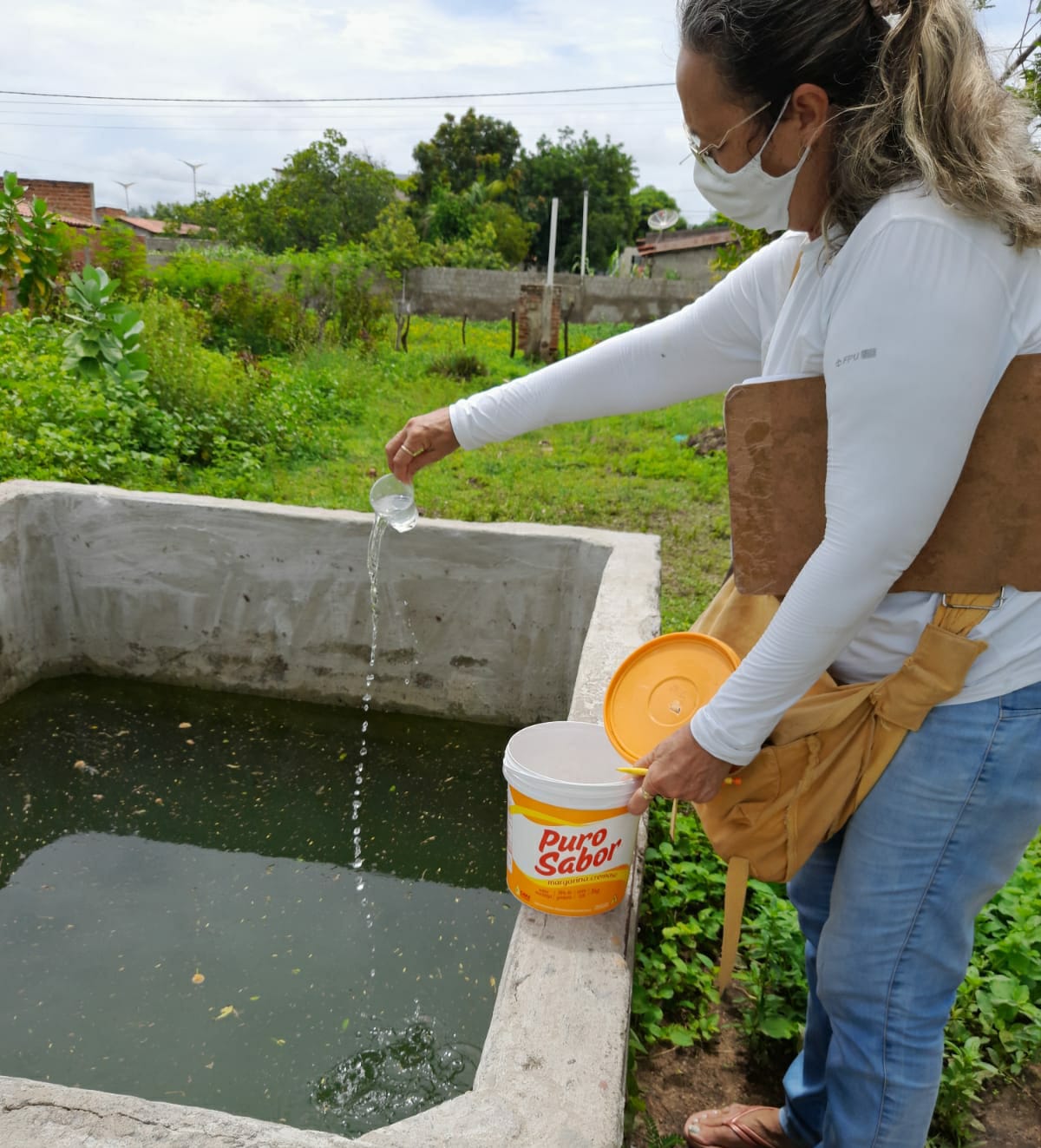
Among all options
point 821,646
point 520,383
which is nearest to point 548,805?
point 821,646

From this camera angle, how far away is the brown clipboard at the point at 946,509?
1104 millimetres

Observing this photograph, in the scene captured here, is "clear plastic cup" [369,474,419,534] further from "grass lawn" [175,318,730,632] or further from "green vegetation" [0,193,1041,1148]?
"grass lawn" [175,318,730,632]

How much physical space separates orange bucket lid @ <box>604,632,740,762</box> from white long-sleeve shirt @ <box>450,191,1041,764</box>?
0.83ft

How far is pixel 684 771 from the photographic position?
1.28 meters

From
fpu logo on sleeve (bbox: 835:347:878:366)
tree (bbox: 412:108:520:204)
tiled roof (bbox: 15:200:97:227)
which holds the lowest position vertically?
fpu logo on sleeve (bbox: 835:347:878:366)

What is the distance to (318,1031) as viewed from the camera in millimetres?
2375

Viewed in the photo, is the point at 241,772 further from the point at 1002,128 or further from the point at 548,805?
the point at 1002,128

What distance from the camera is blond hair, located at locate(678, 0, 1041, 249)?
39.4 inches

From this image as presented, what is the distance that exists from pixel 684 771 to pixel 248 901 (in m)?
2.06

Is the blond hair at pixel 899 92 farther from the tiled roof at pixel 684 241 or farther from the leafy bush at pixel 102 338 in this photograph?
the tiled roof at pixel 684 241

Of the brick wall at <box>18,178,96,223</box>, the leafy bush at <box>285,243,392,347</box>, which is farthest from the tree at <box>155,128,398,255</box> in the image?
the leafy bush at <box>285,243,392,347</box>

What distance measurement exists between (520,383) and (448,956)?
1728 mm

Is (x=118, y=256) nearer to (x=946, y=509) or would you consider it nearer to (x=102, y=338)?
(x=102, y=338)

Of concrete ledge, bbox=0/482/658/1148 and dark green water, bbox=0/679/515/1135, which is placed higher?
concrete ledge, bbox=0/482/658/1148
